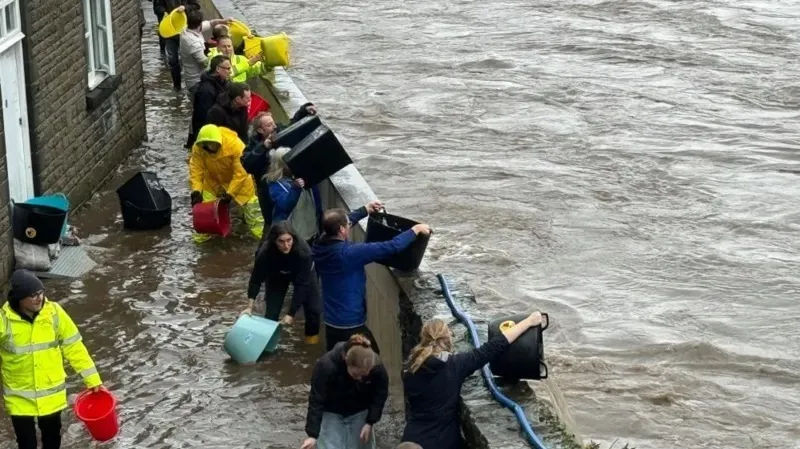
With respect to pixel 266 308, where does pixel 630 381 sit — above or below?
below

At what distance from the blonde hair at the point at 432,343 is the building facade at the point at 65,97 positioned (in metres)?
5.25

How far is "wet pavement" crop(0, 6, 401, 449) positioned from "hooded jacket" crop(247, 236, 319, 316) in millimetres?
547

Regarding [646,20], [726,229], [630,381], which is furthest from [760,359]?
[646,20]

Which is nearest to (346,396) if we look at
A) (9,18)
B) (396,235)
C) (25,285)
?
(396,235)

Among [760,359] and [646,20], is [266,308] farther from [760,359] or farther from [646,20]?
[646,20]

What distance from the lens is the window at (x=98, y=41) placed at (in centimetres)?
1473

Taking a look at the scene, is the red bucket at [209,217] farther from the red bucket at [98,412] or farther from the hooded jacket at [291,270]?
the red bucket at [98,412]

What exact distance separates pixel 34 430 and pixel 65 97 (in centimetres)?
566

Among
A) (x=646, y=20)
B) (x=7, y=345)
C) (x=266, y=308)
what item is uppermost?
(x=7, y=345)

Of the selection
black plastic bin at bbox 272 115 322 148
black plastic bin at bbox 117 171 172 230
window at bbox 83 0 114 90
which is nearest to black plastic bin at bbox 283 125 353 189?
black plastic bin at bbox 272 115 322 148

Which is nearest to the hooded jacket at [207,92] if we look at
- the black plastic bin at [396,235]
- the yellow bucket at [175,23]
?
the yellow bucket at [175,23]

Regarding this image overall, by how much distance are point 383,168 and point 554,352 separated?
22.2 ft

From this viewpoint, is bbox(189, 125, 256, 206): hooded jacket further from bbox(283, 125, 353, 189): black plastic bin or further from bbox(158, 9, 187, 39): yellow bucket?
bbox(158, 9, 187, 39): yellow bucket

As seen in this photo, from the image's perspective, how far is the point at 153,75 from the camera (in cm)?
2070
